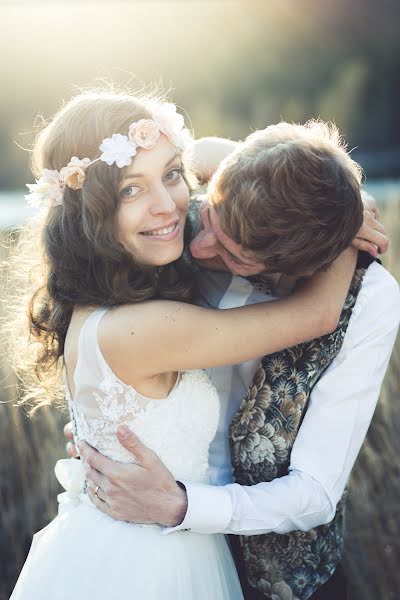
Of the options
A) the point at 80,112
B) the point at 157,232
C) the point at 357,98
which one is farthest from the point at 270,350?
the point at 357,98

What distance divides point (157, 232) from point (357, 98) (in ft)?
29.5

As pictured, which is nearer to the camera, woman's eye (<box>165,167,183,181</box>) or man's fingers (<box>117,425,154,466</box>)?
man's fingers (<box>117,425,154,466</box>)

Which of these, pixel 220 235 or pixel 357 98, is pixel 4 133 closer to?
pixel 357 98

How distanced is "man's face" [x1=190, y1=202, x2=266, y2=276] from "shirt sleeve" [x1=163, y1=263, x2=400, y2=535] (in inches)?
14.2

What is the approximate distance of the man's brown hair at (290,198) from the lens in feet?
6.85

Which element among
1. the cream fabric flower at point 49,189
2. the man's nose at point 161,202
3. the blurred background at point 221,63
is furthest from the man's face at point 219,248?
the blurred background at point 221,63

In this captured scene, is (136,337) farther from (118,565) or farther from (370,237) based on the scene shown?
(370,237)

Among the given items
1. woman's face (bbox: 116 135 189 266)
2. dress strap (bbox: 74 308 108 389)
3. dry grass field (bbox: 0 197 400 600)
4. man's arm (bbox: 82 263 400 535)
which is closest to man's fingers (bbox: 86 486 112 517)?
man's arm (bbox: 82 263 400 535)

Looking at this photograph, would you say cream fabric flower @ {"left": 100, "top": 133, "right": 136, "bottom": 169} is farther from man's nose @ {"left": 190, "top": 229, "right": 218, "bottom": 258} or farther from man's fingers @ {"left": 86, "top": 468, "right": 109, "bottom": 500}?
man's fingers @ {"left": 86, "top": 468, "right": 109, "bottom": 500}

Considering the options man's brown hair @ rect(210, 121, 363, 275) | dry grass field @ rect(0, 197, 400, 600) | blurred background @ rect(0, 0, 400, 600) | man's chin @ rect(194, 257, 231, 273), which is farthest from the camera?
blurred background @ rect(0, 0, 400, 600)

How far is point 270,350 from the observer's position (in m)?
2.21

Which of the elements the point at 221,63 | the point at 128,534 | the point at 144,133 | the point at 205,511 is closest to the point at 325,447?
the point at 205,511

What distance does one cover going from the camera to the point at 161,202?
232cm

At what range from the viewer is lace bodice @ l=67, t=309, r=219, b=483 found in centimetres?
222
